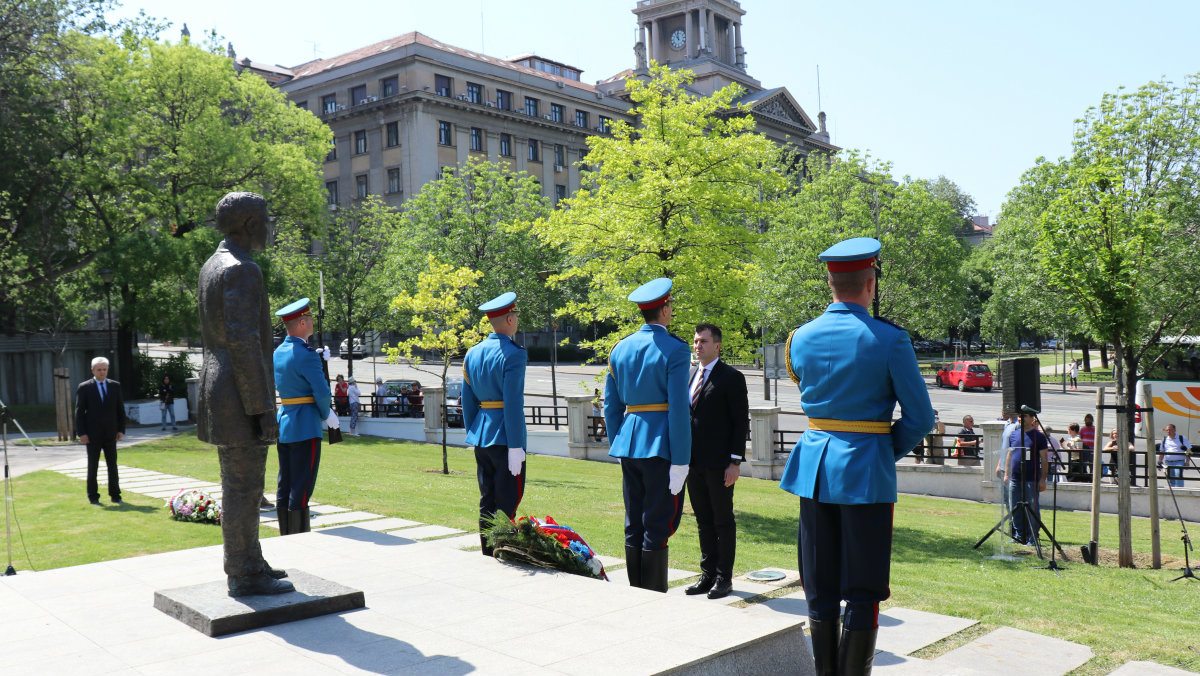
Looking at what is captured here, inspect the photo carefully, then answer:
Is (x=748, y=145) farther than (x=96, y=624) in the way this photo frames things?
Yes

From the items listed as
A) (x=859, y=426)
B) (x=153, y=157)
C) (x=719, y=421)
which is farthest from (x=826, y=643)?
(x=153, y=157)

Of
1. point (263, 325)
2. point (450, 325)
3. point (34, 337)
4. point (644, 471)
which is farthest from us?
point (34, 337)

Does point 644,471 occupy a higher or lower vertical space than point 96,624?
higher

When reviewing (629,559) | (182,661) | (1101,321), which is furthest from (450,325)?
(182,661)

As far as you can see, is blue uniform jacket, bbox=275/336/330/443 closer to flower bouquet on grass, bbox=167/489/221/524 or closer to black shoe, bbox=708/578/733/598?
flower bouquet on grass, bbox=167/489/221/524

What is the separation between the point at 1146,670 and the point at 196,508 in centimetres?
1084

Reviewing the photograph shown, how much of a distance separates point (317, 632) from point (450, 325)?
18.1m

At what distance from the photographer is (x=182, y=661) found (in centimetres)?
532

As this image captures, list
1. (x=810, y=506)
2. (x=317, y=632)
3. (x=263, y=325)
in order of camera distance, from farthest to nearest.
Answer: (x=263, y=325) < (x=317, y=632) < (x=810, y=506)

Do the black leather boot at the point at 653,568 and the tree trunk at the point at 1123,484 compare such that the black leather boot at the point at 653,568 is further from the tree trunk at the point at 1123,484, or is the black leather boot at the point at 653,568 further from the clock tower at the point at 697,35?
the clock tower at the point at 697,35

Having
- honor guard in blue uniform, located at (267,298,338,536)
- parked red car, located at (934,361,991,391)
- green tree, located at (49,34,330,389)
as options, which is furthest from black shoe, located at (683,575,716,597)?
parked red car, located at (934,361,991,391)

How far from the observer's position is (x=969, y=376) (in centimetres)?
5106

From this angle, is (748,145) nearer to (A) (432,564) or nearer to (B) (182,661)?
(A) (432,564)

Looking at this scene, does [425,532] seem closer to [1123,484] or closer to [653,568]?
[653,568]
